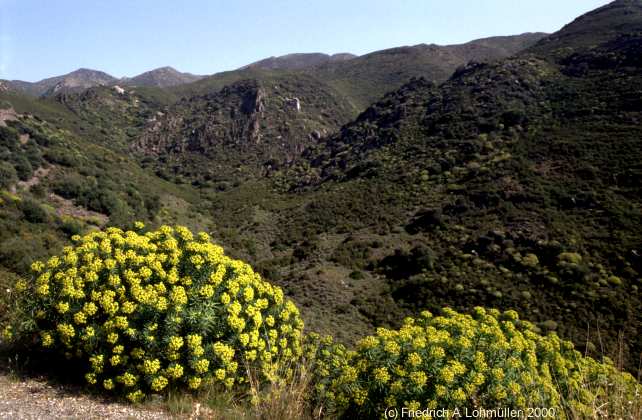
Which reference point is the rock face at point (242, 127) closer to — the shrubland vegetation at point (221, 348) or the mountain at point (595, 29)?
the mountain at point (595, 29)

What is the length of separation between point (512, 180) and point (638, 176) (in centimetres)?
693

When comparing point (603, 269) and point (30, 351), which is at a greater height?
point (30, 351)

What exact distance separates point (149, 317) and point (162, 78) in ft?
650

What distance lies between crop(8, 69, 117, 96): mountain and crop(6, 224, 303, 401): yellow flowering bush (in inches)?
6370

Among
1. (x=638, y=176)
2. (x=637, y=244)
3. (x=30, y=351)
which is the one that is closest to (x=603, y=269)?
(x=637, y=244)

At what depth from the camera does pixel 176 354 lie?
4160mm

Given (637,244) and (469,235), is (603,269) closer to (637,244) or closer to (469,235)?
(637,244)

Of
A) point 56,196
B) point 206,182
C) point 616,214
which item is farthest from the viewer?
point 206,182

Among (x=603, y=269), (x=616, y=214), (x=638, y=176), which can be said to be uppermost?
(x=638, y=176)

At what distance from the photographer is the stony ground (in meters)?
3.84

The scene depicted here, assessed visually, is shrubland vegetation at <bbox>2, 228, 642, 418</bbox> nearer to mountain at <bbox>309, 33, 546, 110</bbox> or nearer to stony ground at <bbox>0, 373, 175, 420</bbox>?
stony ground at <bbox>0, 373, 175, 420</bbox>

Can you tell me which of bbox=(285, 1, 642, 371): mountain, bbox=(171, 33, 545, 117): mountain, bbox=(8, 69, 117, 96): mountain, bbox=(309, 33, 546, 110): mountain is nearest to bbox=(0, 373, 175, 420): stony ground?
bbox=(285, 1, 642, 371): mountain

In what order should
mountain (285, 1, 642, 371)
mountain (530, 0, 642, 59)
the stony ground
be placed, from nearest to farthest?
the stony ground
mountain (285, 1, 642, 371)
mountain (530, 0, 642, 59)

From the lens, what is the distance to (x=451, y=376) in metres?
3.88
